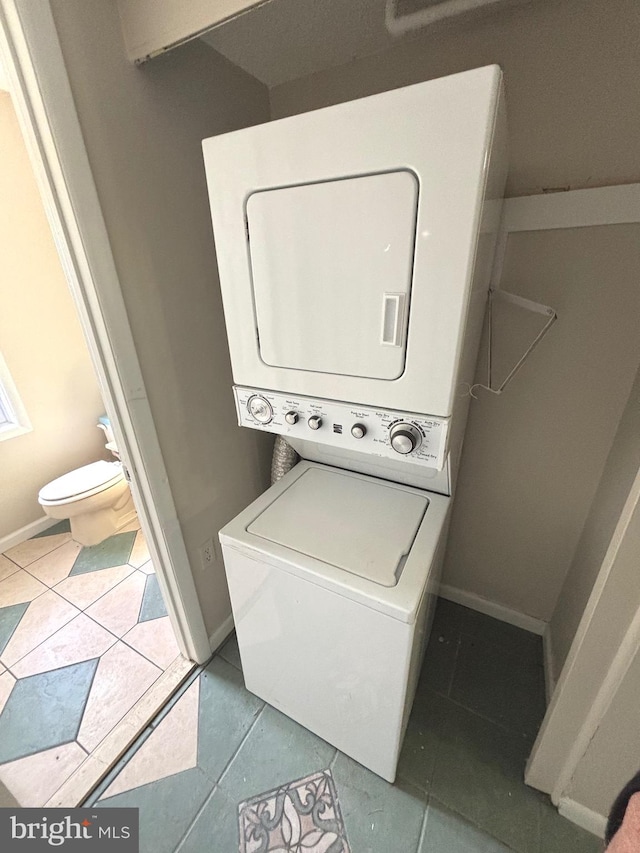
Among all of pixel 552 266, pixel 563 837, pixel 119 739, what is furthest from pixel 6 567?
pixel 552 266

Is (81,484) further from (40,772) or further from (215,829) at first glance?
(215,829)

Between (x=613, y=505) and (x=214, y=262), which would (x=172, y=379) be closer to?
(x=214, y=262)

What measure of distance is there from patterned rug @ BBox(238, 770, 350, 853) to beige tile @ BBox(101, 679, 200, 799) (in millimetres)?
266

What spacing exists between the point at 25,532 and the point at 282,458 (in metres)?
2.07

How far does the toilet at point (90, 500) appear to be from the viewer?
2.10 m

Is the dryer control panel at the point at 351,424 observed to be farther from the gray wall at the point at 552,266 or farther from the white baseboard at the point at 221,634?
the white baseboard at the point at 221,634

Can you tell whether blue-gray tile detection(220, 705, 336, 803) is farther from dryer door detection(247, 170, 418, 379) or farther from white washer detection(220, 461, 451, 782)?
dryer door detection(247, 170, 418, 379)

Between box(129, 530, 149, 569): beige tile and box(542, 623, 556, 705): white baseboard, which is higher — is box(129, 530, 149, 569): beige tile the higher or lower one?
the lower one

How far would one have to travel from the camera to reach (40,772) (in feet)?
4.07

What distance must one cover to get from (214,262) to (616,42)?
1.27m

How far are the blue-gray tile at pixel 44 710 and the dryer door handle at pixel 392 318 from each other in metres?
1.82

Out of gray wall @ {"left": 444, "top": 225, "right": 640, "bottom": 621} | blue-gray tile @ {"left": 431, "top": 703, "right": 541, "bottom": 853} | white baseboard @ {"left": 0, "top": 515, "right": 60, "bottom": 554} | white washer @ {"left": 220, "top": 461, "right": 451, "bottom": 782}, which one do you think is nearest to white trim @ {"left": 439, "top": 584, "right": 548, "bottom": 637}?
gray wall @ {"left": 444, "top": 225, "right": 640, "bottom": 621}

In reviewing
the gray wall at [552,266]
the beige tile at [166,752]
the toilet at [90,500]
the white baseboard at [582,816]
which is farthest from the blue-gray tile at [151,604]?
the white baseboard at [582,816]

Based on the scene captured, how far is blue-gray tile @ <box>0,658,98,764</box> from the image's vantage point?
1.33m
